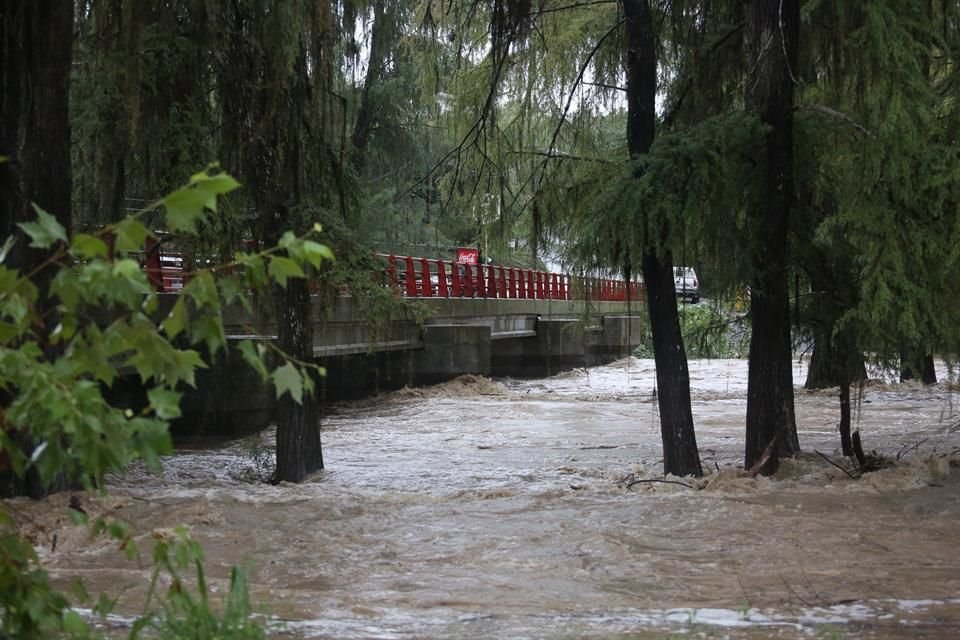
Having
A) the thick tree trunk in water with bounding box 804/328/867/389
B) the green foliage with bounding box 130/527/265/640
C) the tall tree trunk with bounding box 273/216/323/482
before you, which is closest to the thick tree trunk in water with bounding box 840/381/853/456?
the thick tree trunk in water with bounding box 804/328/867/389

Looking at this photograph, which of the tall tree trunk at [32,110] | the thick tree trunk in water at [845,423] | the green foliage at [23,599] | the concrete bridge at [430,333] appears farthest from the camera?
the concrete bridge at [430,333]

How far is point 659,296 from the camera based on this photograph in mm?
11469

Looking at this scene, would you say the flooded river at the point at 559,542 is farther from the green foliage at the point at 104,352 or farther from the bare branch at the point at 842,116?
the bare branch at the point at 842,116

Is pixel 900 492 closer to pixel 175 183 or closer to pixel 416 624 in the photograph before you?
pixel 416 624

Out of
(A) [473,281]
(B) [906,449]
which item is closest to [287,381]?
(B) [906,449]

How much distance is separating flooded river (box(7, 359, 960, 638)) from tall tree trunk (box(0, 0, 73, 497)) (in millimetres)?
2018

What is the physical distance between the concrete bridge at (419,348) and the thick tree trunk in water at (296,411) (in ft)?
0.84

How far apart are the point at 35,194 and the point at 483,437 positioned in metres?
10.7

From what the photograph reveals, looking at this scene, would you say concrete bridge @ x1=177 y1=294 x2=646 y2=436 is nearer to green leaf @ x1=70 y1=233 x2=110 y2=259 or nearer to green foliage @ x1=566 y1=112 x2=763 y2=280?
green foliage @ x1=566 y1=112 x2=763 y2=280

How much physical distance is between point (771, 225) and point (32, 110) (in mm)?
6574

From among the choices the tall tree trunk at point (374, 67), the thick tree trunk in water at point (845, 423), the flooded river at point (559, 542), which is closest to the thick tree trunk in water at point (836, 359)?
the thick tree trunk in water at point (845, 423)

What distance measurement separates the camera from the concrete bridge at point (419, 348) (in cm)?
1611

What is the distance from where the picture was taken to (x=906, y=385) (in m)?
25.2

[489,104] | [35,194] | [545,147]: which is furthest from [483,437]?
[35,194]
